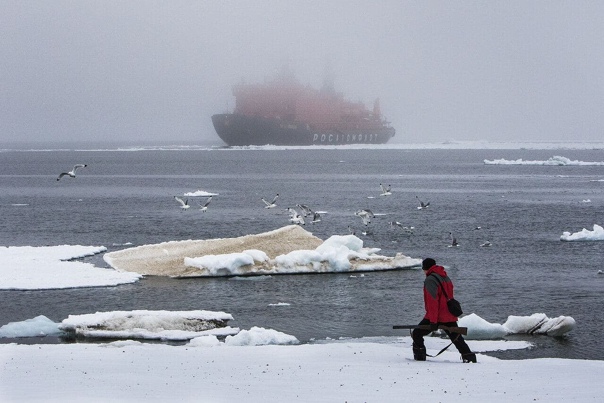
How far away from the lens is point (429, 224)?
45.7 metres

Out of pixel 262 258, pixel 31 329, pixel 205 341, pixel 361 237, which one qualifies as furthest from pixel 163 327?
pixel 361 237

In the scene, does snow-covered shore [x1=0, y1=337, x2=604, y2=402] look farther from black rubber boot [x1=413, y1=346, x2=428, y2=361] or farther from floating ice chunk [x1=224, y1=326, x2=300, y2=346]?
floating ice chunk [x1=224, y1=326, x2=300, y2=346]

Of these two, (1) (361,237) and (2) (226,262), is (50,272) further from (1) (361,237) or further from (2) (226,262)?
(1) (361,237)

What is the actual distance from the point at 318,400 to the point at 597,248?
27.6 metres

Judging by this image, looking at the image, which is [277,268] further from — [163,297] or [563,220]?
[563,220]

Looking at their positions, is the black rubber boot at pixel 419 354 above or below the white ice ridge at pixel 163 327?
above

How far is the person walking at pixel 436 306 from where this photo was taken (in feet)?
42.0

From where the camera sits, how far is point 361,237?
39688mm

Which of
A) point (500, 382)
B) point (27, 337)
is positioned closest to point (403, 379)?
point (500, 382)

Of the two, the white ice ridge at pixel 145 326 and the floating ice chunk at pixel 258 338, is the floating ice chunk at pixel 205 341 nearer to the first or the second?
the floating ice chunk at pixel 258 338

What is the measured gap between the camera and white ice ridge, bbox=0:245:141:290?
988 inches

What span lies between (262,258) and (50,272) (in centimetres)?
666

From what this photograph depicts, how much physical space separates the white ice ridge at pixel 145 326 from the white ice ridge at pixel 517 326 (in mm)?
5039

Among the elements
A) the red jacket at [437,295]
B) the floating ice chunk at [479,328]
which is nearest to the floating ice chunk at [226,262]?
the floating ice chunk at [479,328]
